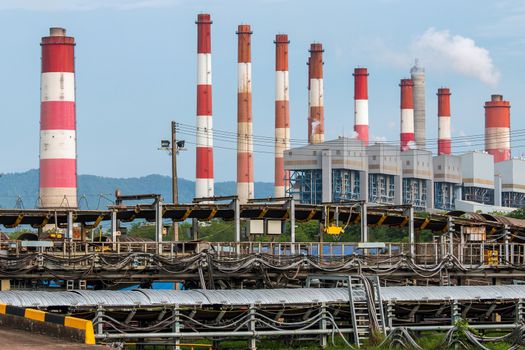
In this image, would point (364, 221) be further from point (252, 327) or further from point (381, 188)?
point (381, 188)

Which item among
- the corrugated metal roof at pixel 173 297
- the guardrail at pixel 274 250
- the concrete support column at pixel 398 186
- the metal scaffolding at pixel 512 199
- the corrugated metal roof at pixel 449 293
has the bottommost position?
the corrugated metal roof at pixel 449 293

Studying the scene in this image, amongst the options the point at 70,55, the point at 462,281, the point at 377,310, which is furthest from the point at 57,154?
the point at 377,310

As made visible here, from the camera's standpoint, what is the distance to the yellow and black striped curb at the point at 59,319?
2247 centimetres

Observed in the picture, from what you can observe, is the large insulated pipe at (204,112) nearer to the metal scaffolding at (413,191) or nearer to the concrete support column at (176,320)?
→ the metal scaffolding at (413,191)

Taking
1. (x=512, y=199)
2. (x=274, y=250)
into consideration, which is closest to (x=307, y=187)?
(x=512, y=199)

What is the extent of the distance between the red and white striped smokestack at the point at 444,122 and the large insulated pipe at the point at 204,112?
152 feet

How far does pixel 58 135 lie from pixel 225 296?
5246 centimetres

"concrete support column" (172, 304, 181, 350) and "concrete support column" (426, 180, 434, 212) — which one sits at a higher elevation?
"concrete support column" (426, 180, 434, 212)

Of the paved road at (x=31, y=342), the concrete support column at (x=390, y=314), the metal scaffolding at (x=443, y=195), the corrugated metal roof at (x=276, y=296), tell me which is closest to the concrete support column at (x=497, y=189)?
the metal scaffolding at (x=443, y=195)

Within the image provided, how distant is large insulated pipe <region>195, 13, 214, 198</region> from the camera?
112m

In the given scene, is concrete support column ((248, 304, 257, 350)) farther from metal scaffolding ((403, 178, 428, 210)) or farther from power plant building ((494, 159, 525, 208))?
power plant building ((494, 159, 525, 208))

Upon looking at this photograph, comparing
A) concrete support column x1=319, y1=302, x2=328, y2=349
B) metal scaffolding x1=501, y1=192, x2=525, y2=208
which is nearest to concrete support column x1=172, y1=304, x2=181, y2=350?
concrete support column x1=319, y1=302, x2=328, y2=349

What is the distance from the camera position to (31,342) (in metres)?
22.6

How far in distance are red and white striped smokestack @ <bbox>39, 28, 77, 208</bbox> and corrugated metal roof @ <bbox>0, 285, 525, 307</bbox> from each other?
165 ft
